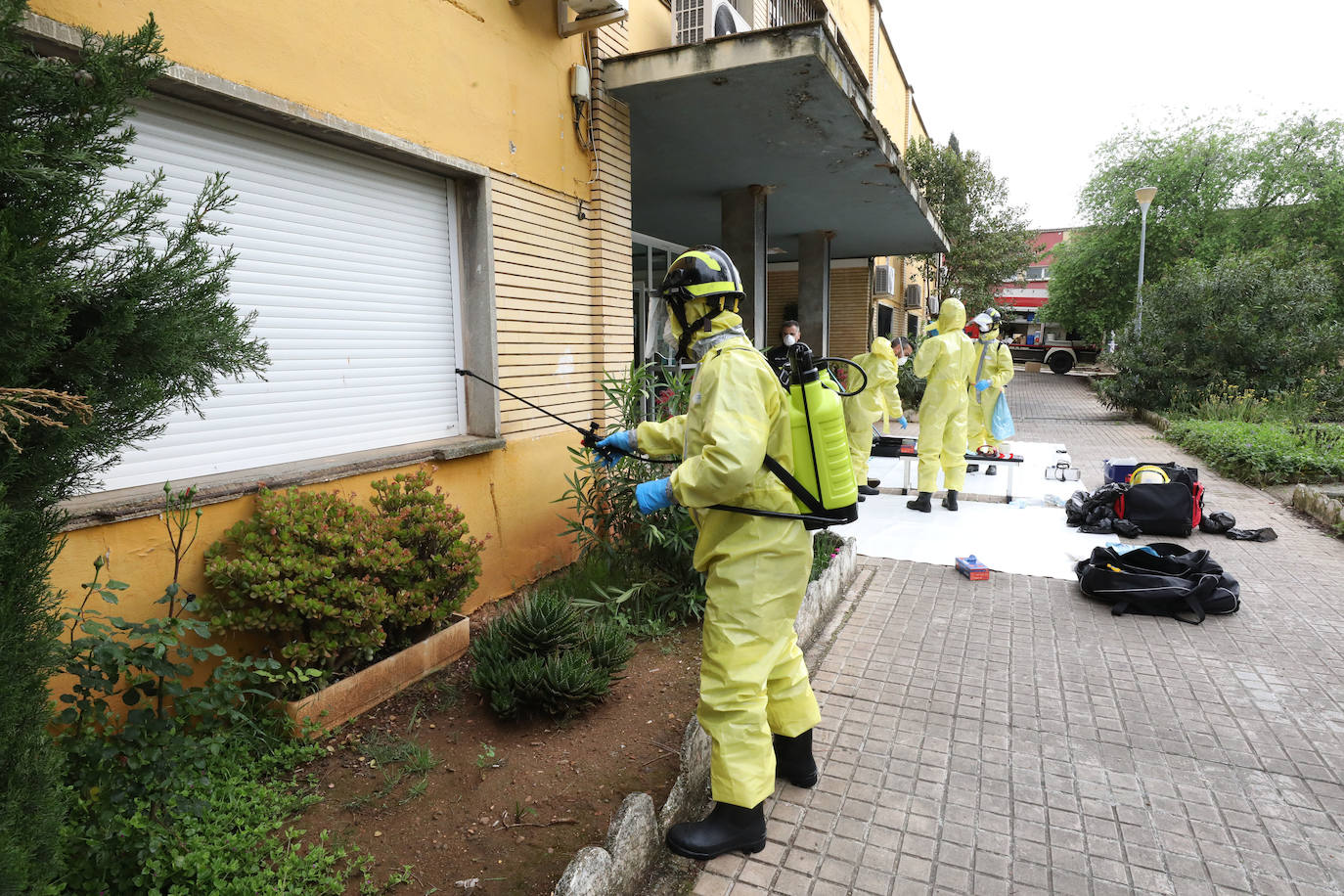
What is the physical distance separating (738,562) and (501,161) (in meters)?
3.49

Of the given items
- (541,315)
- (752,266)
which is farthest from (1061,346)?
(541,315)

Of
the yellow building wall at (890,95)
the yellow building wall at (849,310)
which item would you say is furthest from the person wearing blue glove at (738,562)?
the yellow building wall at (849,310)

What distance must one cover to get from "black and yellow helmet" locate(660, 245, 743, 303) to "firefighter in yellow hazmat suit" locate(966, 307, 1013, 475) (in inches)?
296

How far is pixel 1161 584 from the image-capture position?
491 centimetres

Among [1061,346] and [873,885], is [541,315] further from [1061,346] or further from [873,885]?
[1061,346]

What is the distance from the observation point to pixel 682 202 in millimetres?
10188

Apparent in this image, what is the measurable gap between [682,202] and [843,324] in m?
8.88

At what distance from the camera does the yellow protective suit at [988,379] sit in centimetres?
968

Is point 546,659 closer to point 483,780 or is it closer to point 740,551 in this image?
point 483,780

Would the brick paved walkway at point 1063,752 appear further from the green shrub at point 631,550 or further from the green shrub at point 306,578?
A: the green shrub at point 306,578

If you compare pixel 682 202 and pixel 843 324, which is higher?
pixel 682 202

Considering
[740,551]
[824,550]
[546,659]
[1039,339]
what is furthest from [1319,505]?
[1039,339]

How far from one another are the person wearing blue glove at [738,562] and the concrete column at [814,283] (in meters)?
10.9

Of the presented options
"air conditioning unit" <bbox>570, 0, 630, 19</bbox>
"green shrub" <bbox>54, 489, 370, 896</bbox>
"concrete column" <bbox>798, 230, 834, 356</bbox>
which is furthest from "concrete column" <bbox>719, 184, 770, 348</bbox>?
"green shrub" <bbox>54, 489, 370, 896</bbox>
